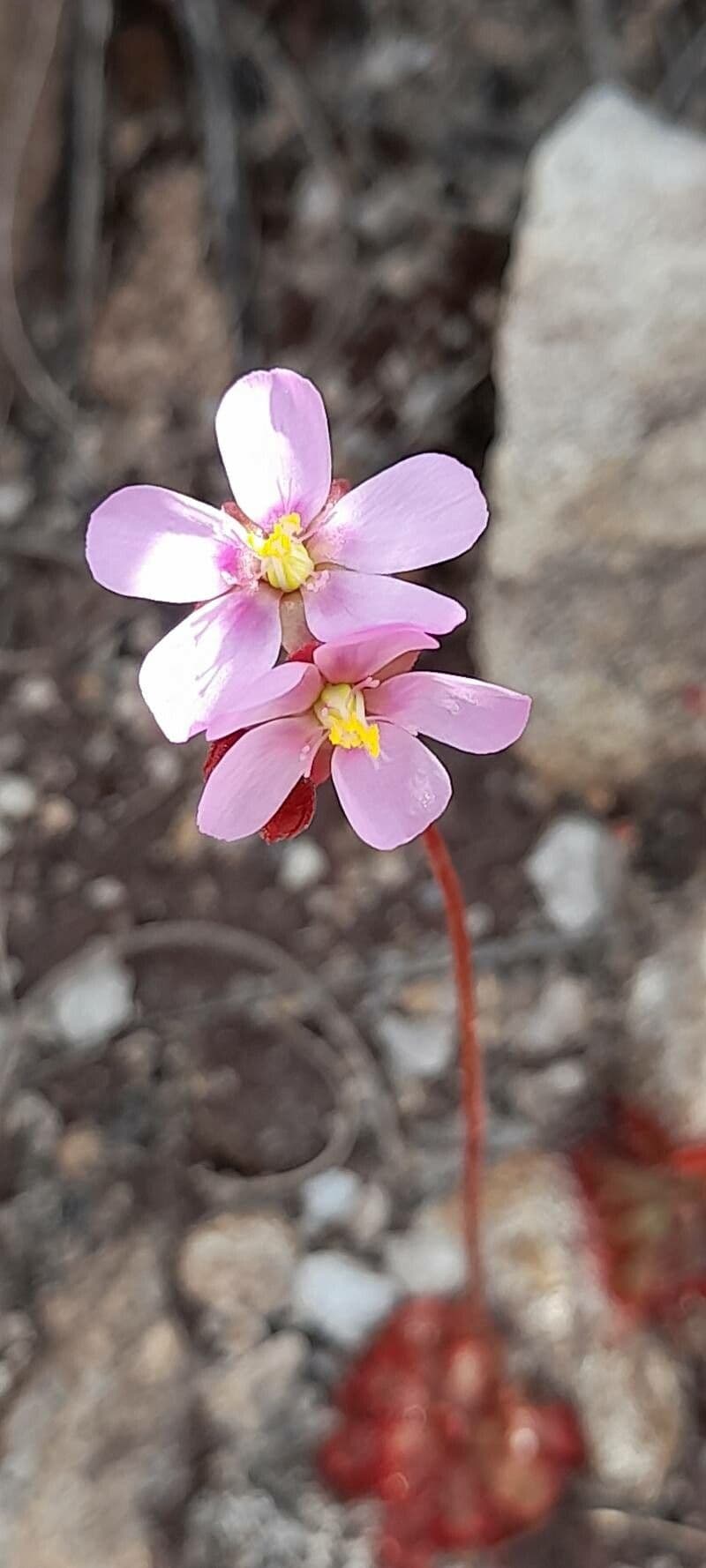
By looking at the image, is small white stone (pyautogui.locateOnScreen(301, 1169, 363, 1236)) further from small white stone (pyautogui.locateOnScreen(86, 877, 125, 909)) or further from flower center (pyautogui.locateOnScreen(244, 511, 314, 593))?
flower center (pyautogui.locateOnScreen(244, 511, 314, 593))

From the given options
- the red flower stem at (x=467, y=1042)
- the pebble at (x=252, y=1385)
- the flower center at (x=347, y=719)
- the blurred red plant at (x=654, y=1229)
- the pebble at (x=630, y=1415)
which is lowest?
the pebble at (x=252, y=1385)

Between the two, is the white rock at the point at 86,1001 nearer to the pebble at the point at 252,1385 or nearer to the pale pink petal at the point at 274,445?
the pebble at the point at 252,1385

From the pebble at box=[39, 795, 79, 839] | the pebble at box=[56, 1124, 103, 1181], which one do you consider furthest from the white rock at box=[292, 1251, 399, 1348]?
the pebble at box=[39, 795, 79, 839]

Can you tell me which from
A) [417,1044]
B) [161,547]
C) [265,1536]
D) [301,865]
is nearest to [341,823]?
[301,865]

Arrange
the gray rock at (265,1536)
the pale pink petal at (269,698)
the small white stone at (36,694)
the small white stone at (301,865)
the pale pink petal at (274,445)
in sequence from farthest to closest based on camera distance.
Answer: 1. the small white stone at (36,694)
2. the small white stone at (301,865)
3. the gray rock at (265,1536)
4. the pale pink petal at (274,445)
5. the pale pink petal at (269,698)

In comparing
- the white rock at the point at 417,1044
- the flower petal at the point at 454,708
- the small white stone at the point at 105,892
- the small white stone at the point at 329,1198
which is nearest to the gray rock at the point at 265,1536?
the small white stone at the point at 329,1198

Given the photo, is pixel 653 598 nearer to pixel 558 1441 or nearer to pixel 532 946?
pixel 532 946

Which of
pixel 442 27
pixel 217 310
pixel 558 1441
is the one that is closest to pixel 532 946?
pixel 558 1441
